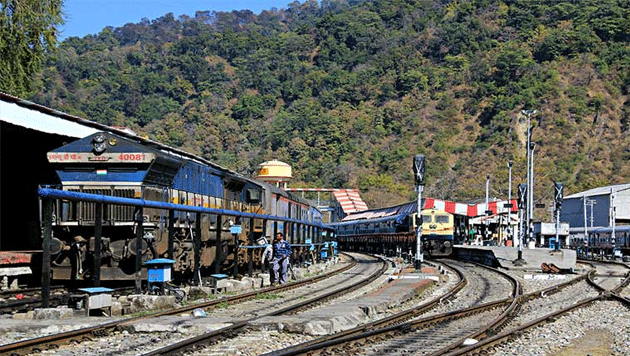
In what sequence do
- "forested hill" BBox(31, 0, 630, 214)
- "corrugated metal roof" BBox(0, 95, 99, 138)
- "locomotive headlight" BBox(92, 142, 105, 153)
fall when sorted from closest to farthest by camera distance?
1. "locomotive headlight" BBox(92, 142, 105, 153)
2. "corrugated metal roof" BBox(0, 95, 99, 138)
3. "forested hill" BBox(31, 0, 630, 214)

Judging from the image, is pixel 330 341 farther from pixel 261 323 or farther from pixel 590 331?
pixel 590 331

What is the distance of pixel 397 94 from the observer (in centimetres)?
14600

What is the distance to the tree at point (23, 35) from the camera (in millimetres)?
30984

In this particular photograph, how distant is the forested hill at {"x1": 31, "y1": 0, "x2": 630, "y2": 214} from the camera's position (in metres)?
114

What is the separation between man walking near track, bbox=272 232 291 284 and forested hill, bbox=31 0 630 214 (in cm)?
7540

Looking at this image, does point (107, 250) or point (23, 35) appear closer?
point (107, 250)

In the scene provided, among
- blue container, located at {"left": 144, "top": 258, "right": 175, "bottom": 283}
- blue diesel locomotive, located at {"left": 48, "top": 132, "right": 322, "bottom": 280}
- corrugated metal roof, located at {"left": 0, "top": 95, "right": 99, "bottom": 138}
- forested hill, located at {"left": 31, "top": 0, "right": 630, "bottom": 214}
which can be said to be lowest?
blue container, located at {"left": 144, "top": 258, "right": 175, "bottom": 283}

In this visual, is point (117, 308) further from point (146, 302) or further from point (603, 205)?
point (603, 205)

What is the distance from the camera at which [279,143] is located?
13338cm

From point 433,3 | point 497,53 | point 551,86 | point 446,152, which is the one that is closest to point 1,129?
point 446,152

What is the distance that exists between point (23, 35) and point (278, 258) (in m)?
14.5

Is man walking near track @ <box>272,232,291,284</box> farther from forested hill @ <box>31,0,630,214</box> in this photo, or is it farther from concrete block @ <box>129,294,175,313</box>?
forested hill @ <box>31,0,630,214</box>

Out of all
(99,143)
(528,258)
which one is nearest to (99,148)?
(99,143)

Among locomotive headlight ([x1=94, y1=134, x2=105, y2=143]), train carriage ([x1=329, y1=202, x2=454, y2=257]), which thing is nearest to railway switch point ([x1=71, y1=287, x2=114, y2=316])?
locomotive headlight ([x1=94, y1=134, x2=105, y2=143])
